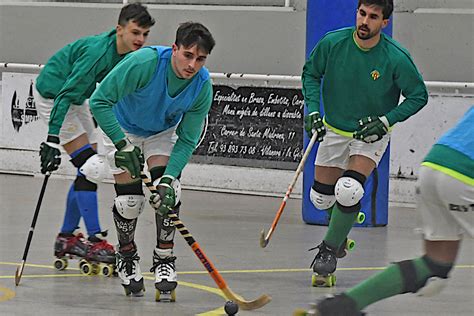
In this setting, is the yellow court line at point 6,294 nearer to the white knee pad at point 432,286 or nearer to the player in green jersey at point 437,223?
the player in green jersey at point 437,223

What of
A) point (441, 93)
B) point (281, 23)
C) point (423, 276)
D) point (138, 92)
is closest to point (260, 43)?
point (281, 23)

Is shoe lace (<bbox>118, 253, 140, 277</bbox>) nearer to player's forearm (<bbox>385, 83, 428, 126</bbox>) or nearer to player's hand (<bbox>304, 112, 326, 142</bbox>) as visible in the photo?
player's hand (<bbox>304, 112, 326, 142</bbox>)

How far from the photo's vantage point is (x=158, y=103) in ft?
21.0

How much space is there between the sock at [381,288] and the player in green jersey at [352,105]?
213 cm

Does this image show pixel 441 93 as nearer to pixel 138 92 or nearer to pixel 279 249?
pixel 279 249

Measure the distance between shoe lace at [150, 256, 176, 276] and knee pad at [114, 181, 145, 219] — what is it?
0.92 feet

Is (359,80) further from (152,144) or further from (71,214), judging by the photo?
(71,214)

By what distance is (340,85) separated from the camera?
7273 mm

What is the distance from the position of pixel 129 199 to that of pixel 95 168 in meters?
0.70

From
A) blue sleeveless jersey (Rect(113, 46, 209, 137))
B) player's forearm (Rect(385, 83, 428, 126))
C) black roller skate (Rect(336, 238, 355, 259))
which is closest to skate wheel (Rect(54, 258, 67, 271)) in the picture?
blue sleeveless jersey (Rect(113, 46, 209, 137))

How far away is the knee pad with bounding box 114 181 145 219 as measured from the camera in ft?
21.3

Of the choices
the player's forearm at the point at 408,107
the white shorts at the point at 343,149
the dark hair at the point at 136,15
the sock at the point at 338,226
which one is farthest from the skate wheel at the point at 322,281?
the dark hair at the point at 136,15

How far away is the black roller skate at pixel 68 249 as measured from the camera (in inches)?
287

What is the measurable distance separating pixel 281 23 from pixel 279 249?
5079mm
